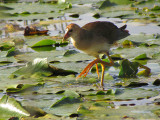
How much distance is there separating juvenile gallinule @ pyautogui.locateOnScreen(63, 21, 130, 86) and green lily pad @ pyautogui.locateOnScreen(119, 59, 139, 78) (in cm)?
21

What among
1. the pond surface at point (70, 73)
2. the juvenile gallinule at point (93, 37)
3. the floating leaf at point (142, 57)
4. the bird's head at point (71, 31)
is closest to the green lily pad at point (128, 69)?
the pond surface at point (70, 73)

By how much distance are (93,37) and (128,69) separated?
0.55 metres

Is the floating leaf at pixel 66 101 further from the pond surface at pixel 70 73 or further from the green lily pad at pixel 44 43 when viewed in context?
the green lily pad at pixel 44 43

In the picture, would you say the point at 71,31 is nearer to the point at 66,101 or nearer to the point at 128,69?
the point at 128,69

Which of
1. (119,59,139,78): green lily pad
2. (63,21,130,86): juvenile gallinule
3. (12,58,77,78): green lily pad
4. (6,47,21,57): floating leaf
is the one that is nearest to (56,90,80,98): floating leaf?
(63,21,130,86): juvenile gallinule

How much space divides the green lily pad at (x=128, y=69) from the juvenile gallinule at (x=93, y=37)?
211 millimetres

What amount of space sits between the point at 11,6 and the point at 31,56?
4057mm

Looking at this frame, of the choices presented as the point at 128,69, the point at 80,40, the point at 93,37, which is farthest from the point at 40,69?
the point at 128,69

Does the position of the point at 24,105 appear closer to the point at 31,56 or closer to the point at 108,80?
the point at 108,80

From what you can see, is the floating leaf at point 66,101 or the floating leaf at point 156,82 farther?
the floating leaf at point 156,82

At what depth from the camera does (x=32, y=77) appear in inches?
185

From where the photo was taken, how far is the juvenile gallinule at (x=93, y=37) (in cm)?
A: 450

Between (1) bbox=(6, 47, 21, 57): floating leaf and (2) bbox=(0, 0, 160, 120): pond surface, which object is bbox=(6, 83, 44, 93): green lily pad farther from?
(1) bbox=(6, 47, 21, 57): floating leaf

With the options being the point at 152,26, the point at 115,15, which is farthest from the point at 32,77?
the point at 115,15
